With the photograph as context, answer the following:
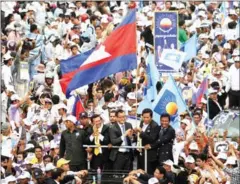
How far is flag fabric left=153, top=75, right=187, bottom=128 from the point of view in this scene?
2783cm

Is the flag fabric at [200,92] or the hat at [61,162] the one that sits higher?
the flag fabric at [200,92]

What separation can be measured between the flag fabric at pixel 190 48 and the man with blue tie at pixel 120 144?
794cm

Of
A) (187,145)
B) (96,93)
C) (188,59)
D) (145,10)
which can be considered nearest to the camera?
(187,145)

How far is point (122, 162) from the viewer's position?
25.8 metres

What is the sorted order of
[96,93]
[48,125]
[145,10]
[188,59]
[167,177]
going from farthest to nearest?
[145,10] → [188,59] → [96,93] → [48,125] → [167,177]

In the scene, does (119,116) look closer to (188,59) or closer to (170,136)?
(170,136)

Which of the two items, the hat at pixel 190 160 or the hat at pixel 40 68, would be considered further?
the hat at pixel 40 68

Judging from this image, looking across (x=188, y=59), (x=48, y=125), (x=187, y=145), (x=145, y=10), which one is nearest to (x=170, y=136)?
(x=187, y=145)

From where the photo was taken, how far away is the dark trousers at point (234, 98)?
32656 mm

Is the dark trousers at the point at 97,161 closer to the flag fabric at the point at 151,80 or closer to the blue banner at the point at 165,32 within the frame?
the flag fabric at the point at 151,80

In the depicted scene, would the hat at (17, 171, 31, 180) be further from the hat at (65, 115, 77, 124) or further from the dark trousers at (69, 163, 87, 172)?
the hat at (65, 115, 77, 124)

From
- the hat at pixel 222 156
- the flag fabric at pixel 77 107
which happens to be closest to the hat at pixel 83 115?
the flag fabric at pixel 77 107

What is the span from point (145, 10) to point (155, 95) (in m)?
8.87

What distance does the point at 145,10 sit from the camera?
38.2 metres
